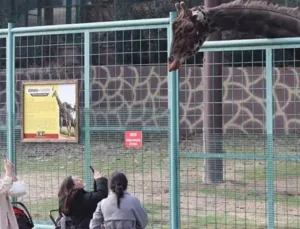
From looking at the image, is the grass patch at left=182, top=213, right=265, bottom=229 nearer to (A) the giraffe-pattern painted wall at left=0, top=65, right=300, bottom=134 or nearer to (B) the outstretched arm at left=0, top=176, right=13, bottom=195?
(A) the giraffe-pattern painted wall at left=0, top=65, right=300, bottom=134

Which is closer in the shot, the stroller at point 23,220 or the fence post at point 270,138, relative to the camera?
the fence post at point 270,138

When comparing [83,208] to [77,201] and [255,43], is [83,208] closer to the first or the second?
[77,201]

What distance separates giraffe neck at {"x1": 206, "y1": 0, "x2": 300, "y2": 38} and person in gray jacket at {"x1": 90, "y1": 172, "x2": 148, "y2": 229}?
5.33 feet

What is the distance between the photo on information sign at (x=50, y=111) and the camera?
8.51 metres

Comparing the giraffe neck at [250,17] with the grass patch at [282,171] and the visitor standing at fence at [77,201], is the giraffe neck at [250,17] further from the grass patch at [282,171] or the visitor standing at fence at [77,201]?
the grass patch at [282,171]

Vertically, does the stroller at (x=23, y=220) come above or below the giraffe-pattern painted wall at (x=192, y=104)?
below

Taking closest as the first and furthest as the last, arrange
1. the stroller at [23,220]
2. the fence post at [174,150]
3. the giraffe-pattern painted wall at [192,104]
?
the stroller at [23,220]
the fence post at [174,150]
the giraffe-pattern painted wall at [192,104]

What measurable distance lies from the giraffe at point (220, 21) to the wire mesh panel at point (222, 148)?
1.61 m

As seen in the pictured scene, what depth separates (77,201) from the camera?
6727 mm

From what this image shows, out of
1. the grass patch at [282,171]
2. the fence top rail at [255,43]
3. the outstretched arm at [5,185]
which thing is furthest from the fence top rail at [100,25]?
the outstretched arm at [5,185]

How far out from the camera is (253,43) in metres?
7.55

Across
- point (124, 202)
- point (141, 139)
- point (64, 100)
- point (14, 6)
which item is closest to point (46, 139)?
point (64, 100)

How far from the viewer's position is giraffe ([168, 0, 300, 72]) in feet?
20.5

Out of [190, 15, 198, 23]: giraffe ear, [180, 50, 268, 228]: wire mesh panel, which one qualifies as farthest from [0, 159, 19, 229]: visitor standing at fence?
[190, 15, 198, 23]: giraffe ear
